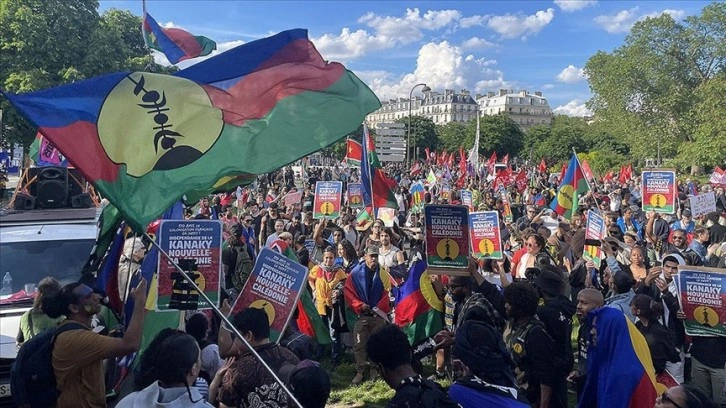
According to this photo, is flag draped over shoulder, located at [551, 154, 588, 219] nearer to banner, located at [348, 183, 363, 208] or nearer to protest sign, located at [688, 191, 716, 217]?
protest sign, located at [688, 191, 716, 217]

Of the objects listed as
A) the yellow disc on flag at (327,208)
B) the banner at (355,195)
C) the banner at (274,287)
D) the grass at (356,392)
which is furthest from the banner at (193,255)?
the banner at (355,195)

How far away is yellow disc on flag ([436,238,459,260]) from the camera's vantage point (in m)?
6.23

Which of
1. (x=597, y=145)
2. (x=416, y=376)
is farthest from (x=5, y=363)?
(x=597, y=145)

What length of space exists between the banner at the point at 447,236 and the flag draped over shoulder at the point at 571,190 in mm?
7921

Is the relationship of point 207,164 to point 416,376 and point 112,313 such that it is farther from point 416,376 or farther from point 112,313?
point 112,313

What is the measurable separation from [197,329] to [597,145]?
277 feet

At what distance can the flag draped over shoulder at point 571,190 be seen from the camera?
13.4m

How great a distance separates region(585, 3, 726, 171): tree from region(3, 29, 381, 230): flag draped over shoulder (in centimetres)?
4995

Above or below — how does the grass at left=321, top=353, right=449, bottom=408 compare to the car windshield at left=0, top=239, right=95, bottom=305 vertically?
below

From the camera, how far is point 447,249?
6258mm

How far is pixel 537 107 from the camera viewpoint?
169m

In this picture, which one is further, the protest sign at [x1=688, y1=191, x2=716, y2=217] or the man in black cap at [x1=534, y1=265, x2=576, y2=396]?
the protest sign at [x1=688, y1=191, x2=716, y2=217]

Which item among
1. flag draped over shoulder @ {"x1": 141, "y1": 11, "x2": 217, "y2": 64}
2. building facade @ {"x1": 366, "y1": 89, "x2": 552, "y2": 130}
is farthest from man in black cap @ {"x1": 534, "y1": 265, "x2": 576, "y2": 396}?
building facade @ {"x1": 366, "y1": 89, "x2": 552, "y2": 130}

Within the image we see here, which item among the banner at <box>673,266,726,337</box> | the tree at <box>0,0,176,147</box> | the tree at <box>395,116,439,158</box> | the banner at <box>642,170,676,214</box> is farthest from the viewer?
the tree at <box>395,116,439,158</box>
